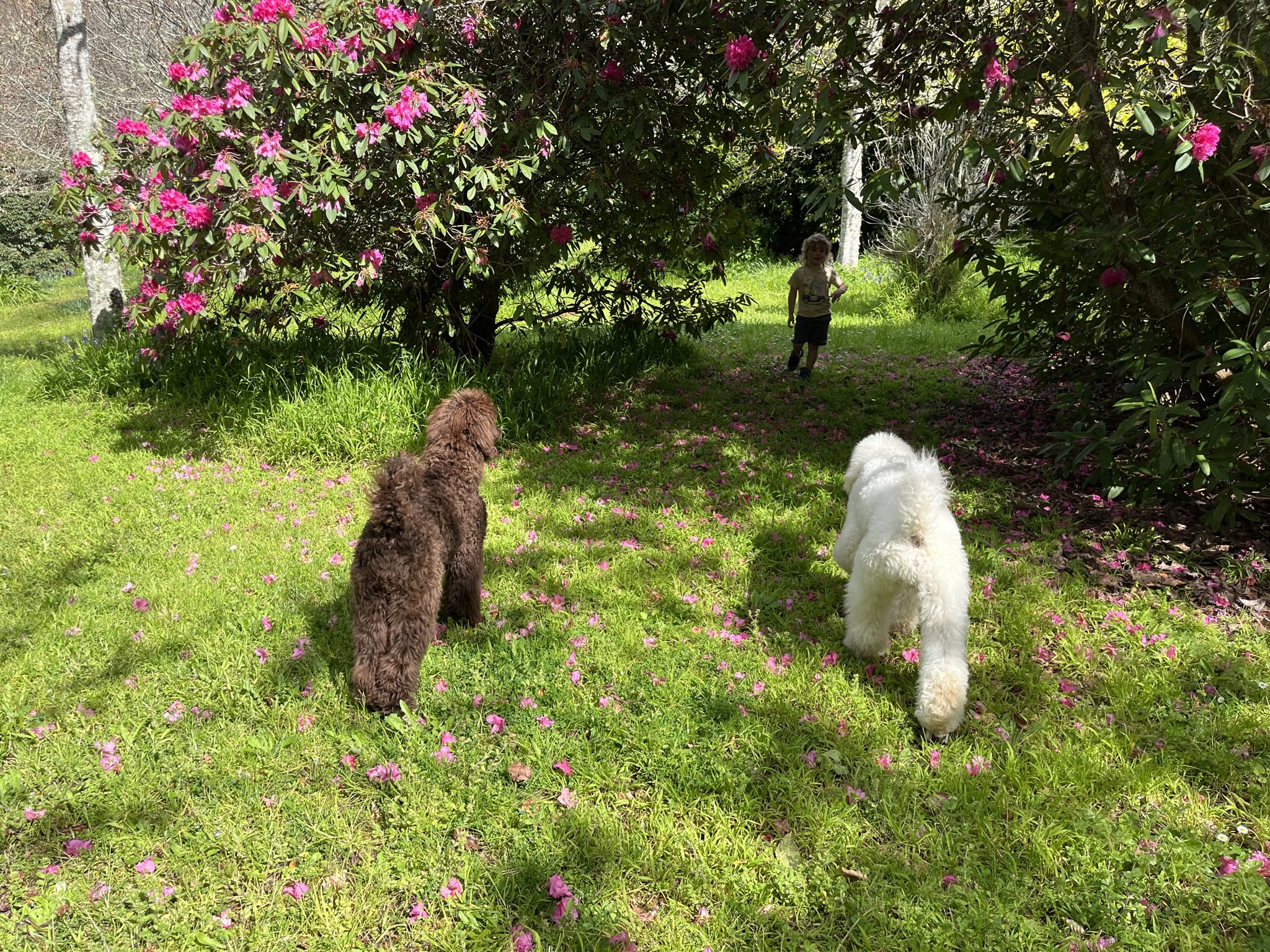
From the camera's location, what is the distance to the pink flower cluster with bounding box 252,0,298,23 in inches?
163

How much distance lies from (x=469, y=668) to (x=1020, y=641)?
269cm

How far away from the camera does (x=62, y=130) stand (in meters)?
12.4

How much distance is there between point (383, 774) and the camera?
8.40 ft

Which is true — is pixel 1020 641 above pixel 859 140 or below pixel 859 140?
below

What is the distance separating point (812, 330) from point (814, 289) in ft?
1.41

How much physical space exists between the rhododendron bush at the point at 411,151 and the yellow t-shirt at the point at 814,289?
1213 mm

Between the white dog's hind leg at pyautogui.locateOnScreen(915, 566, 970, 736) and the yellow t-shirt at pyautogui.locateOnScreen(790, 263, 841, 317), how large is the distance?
4.96 metres

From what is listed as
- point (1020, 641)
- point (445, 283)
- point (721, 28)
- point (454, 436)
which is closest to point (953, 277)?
point (721, 28)

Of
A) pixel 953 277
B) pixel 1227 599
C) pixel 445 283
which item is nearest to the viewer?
pixel 1227 599

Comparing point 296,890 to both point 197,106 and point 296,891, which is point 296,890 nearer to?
point 296,891

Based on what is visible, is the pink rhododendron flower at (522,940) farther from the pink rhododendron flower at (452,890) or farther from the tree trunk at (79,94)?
the tree trunk at (79,94)

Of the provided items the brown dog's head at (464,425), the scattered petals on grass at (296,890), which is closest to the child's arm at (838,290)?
the brown dog's head at (464,425)

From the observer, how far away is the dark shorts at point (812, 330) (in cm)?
724

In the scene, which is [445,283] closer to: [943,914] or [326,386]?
[326,386]
